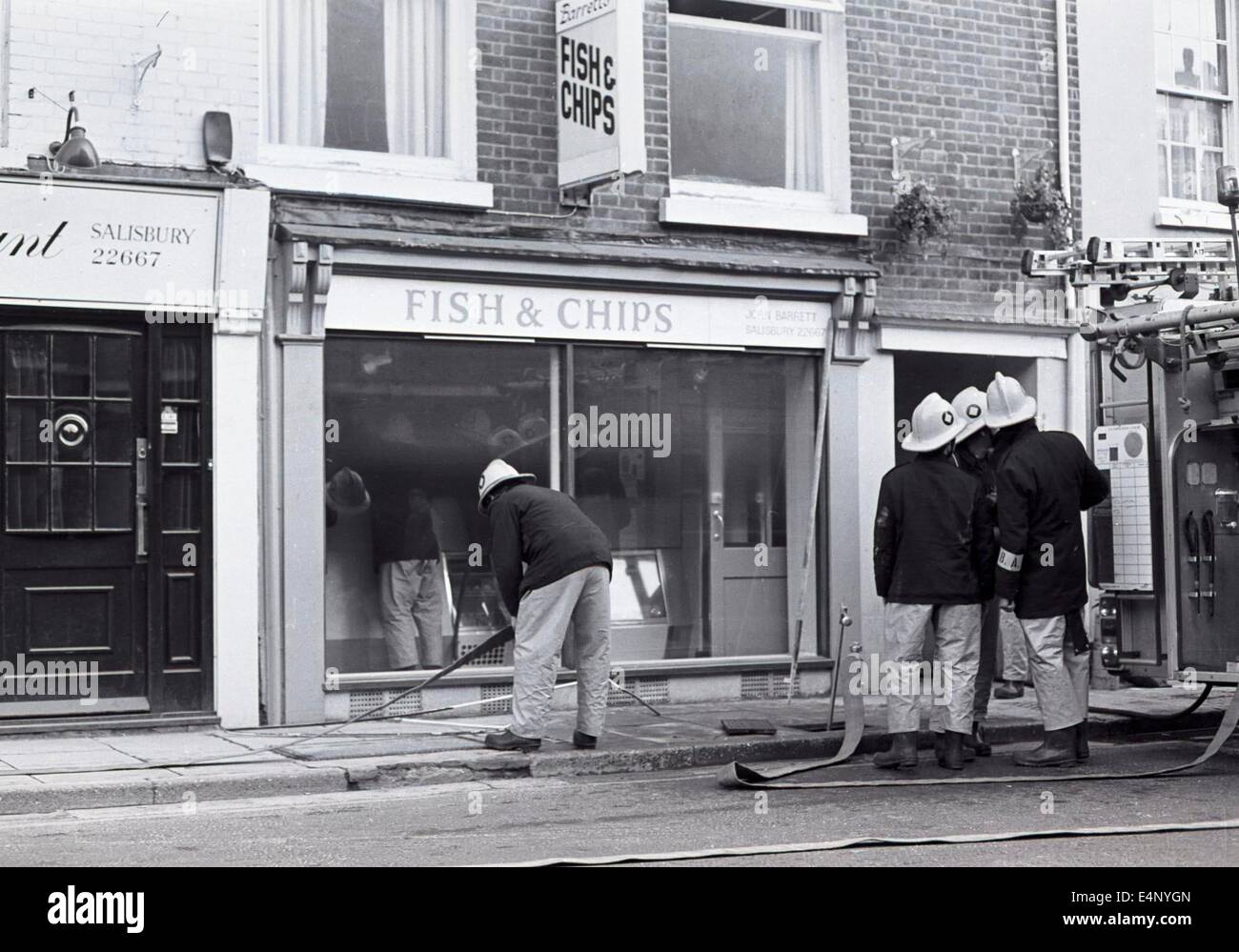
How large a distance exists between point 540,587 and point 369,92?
4.00m

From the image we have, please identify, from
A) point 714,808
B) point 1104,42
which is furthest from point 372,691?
point 1104,42

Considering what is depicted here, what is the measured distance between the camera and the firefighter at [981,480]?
9992 millimetres

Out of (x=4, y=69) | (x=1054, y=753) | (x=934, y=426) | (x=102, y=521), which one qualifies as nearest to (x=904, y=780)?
(x=1054, y=753)

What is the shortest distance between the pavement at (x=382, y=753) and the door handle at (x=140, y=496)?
46.0 inches

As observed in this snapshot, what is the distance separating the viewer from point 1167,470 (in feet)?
32.7

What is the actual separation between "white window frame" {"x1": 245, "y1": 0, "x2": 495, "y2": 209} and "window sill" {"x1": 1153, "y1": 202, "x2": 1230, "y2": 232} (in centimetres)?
601

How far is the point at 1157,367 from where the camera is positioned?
10.1 m

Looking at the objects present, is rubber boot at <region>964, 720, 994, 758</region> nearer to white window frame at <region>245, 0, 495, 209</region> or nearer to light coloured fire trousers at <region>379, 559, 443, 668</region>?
light coloured fire trousers at <region>379, 559, 443, 668</region>

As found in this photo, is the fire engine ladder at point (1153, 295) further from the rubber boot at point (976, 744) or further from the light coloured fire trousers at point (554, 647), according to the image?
the light coloured fire trousers at point (554, 647)

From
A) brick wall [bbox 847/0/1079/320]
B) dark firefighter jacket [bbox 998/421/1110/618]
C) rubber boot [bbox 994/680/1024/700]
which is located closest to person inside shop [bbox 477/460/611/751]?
dark firefighter jacket [bbox 998/421/1110/618]

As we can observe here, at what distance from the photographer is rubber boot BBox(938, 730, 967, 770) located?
31.7ft

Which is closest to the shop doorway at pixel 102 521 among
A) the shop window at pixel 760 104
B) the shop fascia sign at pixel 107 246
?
the shop fascia sign at pixel 107 246

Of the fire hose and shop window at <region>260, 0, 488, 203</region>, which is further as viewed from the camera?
shop window at <region>260, 0, 488, 203</region>
